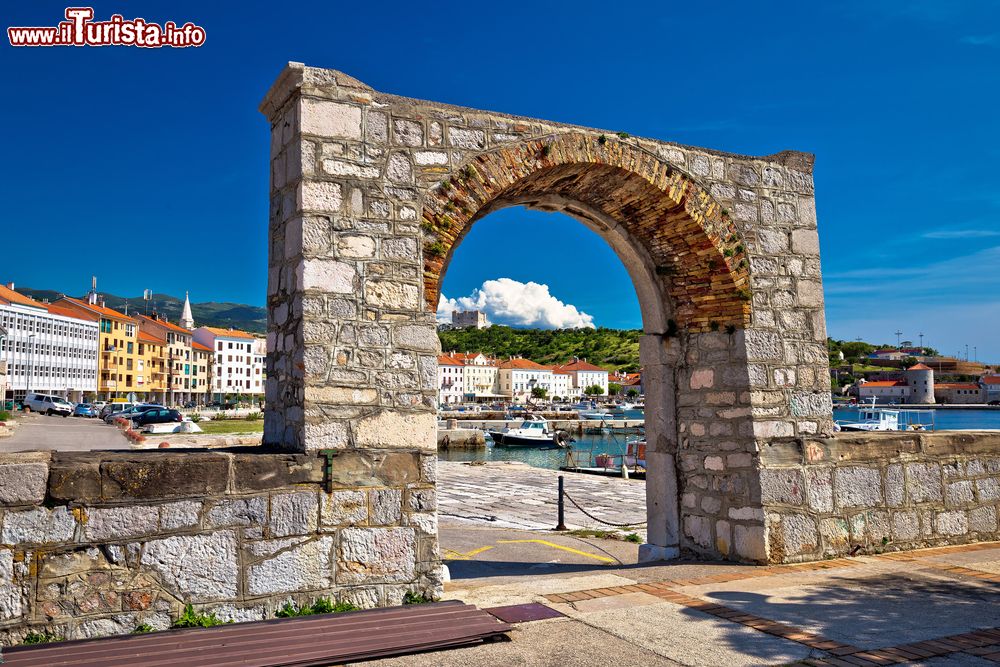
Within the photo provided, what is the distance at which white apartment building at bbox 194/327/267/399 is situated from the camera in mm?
102938

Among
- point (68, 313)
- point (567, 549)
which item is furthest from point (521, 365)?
point (567, 549)

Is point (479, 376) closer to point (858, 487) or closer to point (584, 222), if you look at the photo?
point (584, 222)

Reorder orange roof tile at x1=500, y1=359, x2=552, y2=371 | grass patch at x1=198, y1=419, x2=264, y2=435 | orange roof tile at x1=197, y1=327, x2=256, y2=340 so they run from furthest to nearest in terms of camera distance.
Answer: orange roof tile at x1=500, y1=359, x2=552, y2=371, orange roof tile at x1=197, y1=327, x2=256, y2=340, grass patch at x1=198, y1=419, x2=264, y2=435

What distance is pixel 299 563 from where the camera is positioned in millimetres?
4711

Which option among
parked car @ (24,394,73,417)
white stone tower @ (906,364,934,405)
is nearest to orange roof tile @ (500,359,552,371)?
white stone tower @ (906,364,934,405)

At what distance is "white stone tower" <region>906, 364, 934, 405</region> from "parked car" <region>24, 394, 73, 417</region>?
4796 inches

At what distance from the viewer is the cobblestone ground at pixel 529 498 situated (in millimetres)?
11953

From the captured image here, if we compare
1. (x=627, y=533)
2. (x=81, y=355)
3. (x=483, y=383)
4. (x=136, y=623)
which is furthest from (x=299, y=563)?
(x=483, y=383)

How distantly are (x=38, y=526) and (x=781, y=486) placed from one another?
5735 mm

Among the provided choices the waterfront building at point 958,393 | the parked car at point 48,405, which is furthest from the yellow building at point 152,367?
the waterfront building at point 958,393

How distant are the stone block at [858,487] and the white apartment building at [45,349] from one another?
62.1 metres

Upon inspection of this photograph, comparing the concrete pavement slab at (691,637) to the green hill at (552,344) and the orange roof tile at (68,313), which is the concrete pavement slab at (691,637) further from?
the green hill at (552,344)

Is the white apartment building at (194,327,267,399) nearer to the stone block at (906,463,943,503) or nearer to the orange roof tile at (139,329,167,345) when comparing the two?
the orange roof tile at (139,329,167,345)

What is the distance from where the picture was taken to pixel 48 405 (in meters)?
47.1
